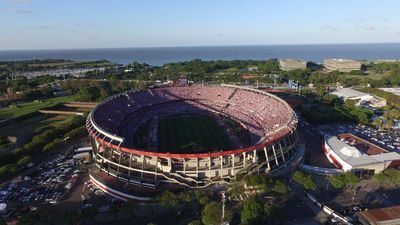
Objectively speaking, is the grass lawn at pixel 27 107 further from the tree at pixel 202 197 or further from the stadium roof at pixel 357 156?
the stadium roof at pixel 357 156

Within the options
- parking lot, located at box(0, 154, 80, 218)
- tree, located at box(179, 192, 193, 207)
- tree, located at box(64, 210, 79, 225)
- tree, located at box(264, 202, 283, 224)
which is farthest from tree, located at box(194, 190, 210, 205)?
parking lot, located at box(0, 154, 80, 218)

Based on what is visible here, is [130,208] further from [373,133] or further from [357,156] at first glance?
[373,133]

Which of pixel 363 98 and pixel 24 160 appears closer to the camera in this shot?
pixel 24 160

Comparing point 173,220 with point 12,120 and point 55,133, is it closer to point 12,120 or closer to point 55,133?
point 55,133

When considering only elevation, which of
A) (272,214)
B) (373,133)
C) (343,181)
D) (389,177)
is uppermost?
(272,214)

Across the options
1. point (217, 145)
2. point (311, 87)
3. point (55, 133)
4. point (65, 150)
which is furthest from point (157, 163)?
point (311, 87)

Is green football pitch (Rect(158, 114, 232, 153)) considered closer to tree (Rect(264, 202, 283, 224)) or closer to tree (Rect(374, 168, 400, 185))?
tree (Rect(264, 202, 283, 224))

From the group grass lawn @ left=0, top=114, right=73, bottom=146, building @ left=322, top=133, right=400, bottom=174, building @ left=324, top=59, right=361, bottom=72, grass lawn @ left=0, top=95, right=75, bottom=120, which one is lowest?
building @ left=322, top=133, right=400, bottom=174

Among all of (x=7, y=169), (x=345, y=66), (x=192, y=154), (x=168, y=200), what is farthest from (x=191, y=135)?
(x=345, y=66)
